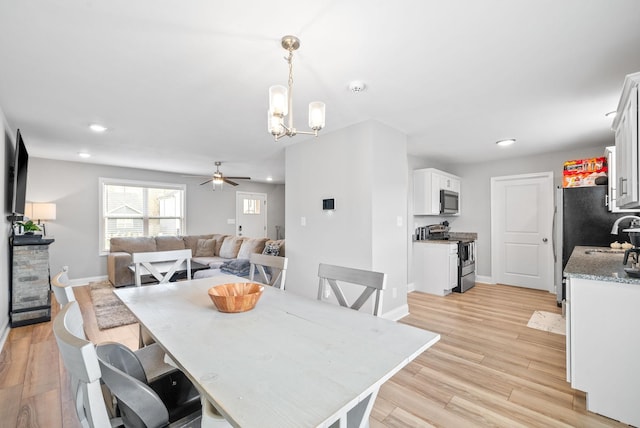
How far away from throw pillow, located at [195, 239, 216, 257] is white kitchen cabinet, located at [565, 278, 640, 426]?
19.8 feet

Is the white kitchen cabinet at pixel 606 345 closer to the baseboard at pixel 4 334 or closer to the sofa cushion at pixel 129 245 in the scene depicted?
the baseboard at pixel 4 334

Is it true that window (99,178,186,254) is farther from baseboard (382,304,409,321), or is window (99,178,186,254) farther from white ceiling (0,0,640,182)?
baseboard (382,304,409,321)

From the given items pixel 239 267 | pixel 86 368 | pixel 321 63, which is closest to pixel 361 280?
pixel 86 368

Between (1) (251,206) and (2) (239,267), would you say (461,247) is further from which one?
(1) (251,206)

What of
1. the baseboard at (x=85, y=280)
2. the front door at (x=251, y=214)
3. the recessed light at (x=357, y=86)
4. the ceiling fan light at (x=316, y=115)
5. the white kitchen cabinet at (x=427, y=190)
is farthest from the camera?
the front door at (x=251, y=214)

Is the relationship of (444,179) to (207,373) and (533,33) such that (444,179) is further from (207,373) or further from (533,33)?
(207,373)

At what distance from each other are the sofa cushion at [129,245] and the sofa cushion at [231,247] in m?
1.37

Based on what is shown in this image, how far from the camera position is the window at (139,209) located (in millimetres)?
5833

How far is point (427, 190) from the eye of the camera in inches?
193

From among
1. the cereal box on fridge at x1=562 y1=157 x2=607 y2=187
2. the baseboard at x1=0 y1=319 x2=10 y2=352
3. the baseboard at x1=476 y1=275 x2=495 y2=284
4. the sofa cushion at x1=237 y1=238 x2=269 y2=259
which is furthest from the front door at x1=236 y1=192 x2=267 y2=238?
the cereal box on fridge at x1=562 y1=157 x2=607 y2=187

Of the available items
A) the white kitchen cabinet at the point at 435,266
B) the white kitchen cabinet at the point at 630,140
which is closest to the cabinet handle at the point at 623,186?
the white kitchen cabinet at the point at 630,140

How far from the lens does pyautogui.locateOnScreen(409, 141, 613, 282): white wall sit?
4902 millimetres

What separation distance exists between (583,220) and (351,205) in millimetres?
2918

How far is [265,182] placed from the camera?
8641mm
